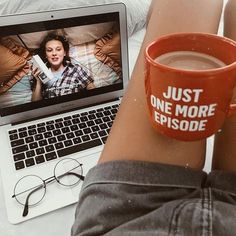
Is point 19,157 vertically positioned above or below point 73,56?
below

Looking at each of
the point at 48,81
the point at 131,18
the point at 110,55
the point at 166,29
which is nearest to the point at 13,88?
the point at 48,81

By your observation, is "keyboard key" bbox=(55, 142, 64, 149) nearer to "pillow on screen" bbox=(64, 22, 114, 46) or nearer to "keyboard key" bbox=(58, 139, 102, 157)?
"keyboard key" bbox=(58, 139, 102, 157)

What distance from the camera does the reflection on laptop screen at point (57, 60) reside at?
70 centimetres

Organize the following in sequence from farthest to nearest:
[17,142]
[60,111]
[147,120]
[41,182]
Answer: [60,111], [17,142], [41,182], [147,120]

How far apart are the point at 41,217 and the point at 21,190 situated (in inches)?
2.9

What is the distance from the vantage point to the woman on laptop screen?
2.38ft

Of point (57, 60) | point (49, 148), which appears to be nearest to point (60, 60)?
point (57, 60)

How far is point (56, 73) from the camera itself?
Answer: 0.75 metres

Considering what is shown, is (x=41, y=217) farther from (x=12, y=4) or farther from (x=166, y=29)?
(x=12, y=4)

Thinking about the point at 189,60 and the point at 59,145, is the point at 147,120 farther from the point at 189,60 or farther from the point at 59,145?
the point at 59,145

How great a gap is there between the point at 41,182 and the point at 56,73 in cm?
28

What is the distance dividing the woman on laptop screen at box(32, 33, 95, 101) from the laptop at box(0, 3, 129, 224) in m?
0.01

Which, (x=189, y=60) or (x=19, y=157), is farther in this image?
(x=19, y=157)

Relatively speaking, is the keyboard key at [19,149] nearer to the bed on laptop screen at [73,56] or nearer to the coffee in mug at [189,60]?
the bed on laptop screen at [73,56]
